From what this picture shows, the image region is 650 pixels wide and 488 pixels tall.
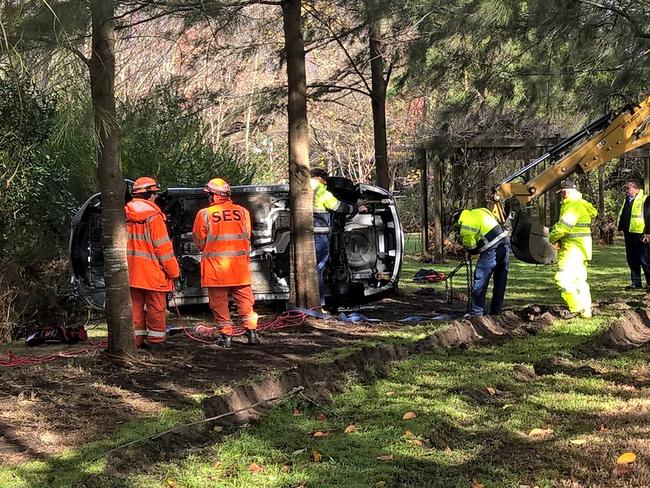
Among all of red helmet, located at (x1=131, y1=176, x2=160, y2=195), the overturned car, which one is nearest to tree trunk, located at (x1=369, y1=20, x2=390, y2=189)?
the overturned car

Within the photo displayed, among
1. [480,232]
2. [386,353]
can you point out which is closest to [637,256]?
[480,232]

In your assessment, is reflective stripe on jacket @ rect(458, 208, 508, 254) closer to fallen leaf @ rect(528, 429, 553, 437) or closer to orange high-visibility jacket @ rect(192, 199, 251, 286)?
orange high-visibility jacket @ rect(192, 199, 251, 286)

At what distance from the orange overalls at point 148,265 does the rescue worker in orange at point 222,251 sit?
0.41 metres

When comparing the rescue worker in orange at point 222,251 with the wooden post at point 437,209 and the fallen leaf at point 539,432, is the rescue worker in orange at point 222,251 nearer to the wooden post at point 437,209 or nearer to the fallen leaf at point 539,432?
the fallen leaf at point 539,432

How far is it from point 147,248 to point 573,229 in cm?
535

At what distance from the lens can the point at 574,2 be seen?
10219 mm

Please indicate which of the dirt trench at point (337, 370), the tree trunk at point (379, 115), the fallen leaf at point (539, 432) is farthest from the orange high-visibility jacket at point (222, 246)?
the tree trunk at point (379, 115)

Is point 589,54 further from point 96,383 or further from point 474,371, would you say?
point 96,383

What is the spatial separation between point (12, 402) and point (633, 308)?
8173 mm

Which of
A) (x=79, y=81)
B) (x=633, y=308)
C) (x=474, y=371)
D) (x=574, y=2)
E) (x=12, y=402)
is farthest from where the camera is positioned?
(x=633, y=308)

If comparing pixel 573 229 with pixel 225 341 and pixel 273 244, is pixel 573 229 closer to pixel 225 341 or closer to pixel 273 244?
pixel 273 244

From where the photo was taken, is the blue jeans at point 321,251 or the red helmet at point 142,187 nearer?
the red helmet at point 142,187

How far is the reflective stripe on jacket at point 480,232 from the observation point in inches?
420

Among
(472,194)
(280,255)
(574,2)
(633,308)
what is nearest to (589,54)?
(574,2)
